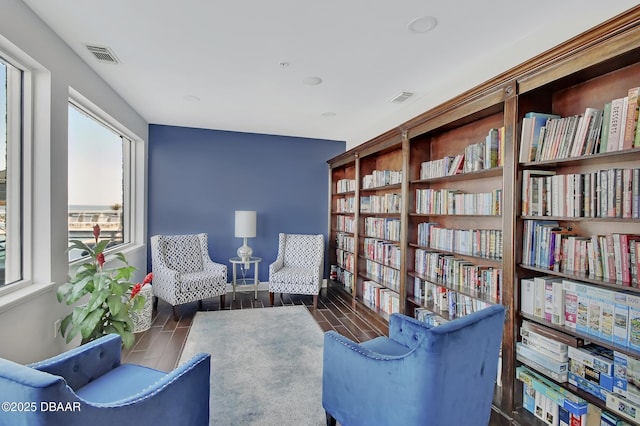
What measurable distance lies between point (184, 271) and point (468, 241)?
3.49 metres

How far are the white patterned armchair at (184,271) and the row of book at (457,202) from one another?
2.62 meters

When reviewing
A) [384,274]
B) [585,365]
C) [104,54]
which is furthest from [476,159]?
[104,54]

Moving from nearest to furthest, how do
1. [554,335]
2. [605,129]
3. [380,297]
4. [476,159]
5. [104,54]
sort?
[605,129] < [554,335] < [476,159] < [104,54] < [380,297]

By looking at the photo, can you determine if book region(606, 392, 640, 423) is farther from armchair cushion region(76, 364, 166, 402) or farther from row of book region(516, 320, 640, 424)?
armchair cushion region(76, 364, 166, 402)

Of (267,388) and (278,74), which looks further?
(278,74)

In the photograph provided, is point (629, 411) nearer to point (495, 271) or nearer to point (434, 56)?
point (495, 271)

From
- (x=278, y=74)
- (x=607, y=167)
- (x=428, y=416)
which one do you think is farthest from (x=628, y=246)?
(x=278, y=74)

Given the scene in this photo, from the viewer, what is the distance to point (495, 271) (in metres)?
2.29

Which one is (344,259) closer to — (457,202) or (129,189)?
(457,202)

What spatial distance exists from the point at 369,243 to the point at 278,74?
2.31 metres

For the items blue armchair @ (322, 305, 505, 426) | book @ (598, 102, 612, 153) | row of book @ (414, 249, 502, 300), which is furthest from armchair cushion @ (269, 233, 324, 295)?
book @ (598, 102, 612, 153)

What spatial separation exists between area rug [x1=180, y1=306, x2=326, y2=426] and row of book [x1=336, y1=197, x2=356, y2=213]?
5.39ft

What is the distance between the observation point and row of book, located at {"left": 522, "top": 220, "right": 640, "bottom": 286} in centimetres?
152

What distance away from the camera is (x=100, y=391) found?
1428mm
